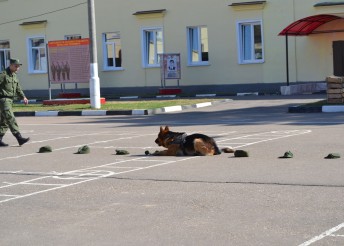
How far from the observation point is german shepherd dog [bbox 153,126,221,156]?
1269cm

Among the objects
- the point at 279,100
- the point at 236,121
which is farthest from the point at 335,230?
the point at 279,100

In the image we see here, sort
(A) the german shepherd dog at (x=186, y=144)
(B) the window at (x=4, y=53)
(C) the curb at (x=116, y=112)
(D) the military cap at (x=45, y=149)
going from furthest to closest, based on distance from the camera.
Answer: (B) the window at (x=4, y=53) < (C) the curb at (x=116, y=112) < (D) the military cap at (x=45, y=149) < (A) the german shepherd dog at (x=186, y=144)

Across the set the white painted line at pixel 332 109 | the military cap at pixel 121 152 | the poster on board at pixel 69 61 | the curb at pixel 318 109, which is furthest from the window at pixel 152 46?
the military cap at pixel 121 152

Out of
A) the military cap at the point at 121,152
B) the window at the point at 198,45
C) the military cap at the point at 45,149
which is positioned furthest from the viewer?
the window at the point at 198,45

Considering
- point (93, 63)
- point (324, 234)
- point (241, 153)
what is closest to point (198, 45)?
point (93, 63)

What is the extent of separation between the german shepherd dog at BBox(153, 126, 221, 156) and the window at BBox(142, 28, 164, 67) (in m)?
23.8

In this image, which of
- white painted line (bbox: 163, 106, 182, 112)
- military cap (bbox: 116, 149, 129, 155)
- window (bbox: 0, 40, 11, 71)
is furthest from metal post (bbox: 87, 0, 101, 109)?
window (bbox: 0, 40, 11, 71)

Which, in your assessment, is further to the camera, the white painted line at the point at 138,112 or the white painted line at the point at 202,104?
the white painted line at the point at 202,104

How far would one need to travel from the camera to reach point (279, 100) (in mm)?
27453

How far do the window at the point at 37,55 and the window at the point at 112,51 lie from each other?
407cm

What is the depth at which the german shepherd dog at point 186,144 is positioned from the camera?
12.7 m

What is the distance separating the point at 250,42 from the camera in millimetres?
34188

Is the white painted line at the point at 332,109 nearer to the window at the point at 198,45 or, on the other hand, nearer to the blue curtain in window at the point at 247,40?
the blue curtain in window at the point at 247,40

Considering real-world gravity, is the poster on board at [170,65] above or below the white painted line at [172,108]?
above
